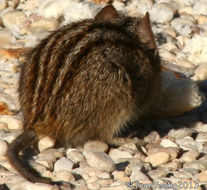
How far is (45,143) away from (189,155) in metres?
1.27

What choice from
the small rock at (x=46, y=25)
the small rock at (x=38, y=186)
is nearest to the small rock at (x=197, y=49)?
the small rock at (x=46, y=25)

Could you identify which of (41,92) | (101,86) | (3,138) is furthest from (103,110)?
(3,138)

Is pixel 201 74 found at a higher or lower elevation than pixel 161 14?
lower

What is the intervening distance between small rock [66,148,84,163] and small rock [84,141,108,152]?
0.46ft

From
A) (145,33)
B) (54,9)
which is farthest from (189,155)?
(54,9)

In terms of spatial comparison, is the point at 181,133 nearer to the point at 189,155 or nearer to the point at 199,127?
the point at 199,127

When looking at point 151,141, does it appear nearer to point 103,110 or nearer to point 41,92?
point 103,110

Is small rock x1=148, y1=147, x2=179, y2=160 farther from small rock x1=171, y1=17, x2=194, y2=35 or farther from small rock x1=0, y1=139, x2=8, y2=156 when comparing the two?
small rock x1=171, y1=17, x2=194, y2=35

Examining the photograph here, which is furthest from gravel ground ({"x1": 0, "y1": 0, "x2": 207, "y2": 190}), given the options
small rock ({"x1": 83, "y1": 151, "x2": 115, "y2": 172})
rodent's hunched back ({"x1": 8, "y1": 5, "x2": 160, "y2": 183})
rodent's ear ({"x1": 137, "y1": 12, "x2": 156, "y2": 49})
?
rodent's ear ({"x1": 137, "y1": 12, "x2": 156, "y2": 49})

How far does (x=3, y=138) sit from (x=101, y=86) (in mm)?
1028

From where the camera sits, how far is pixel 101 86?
5.61m

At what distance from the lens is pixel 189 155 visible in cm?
559

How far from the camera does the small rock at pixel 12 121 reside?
20.0 ft

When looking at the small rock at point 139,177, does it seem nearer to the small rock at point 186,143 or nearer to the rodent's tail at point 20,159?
the rodent's tail at point 20,159
